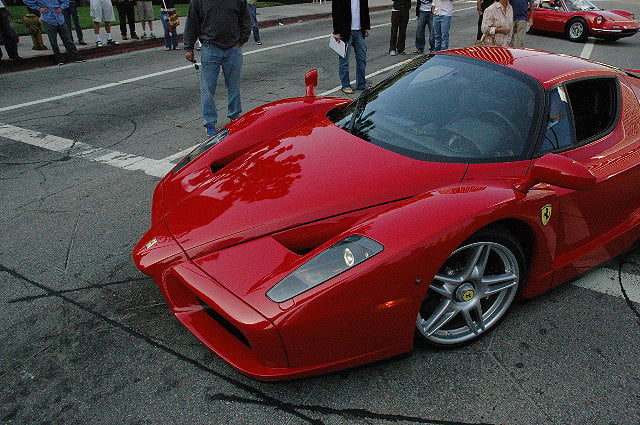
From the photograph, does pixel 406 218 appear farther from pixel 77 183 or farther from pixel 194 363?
pixel 77 183

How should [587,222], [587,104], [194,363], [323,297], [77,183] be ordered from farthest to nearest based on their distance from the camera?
[77,183], [587,104], [587,222], [194,363], [323,297]

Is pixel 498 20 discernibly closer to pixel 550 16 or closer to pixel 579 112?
pixel 579 112

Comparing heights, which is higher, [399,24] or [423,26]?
[399,24]

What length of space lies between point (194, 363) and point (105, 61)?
372 inches

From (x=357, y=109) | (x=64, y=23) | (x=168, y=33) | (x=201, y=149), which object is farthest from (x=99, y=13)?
(x=357, y=109)

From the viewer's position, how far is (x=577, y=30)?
45.1ft

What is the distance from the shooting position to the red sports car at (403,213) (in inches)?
85.4

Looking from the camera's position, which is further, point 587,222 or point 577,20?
point 577,20

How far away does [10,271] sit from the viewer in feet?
10.7

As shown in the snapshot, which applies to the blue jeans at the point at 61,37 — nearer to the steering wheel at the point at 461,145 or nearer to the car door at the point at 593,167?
the steering wheel at the point at 461,145

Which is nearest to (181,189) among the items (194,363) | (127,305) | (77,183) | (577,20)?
(127,305)

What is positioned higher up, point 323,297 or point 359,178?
point 359,178

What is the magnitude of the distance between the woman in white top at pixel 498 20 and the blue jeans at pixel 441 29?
2418 mm

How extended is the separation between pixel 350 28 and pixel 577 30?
29.5 feet
